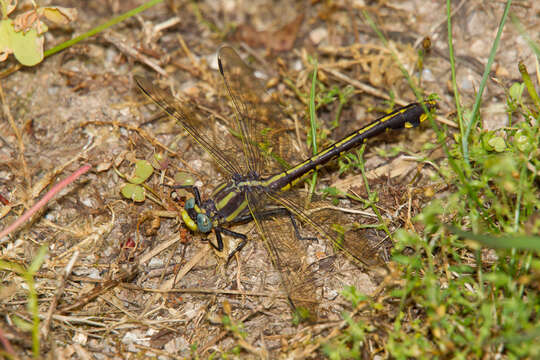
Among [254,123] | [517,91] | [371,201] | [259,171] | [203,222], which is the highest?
Result: [254,123]

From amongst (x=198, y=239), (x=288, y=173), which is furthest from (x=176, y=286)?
(x=288, y=173)

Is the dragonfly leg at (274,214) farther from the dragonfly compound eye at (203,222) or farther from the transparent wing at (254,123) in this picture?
the transparent wing at (254,123)

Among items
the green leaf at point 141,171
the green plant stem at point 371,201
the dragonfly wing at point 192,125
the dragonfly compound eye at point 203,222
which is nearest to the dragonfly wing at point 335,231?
the green plant stem at point 371,201

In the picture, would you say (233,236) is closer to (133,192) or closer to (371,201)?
(133,192)

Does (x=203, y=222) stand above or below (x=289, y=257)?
above

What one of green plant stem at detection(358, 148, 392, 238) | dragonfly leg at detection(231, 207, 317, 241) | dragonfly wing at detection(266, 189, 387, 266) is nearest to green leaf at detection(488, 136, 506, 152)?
green plant stem at detection(358, 148, 392, 238)

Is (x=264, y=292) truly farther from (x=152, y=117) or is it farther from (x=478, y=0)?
(x=478, y=0)

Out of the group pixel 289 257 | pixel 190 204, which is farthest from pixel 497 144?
pixel 190 204

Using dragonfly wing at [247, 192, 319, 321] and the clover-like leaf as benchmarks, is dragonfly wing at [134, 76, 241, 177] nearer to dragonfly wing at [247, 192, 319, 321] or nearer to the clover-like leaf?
dragonfly wing at [247, 192, 319, 321]
